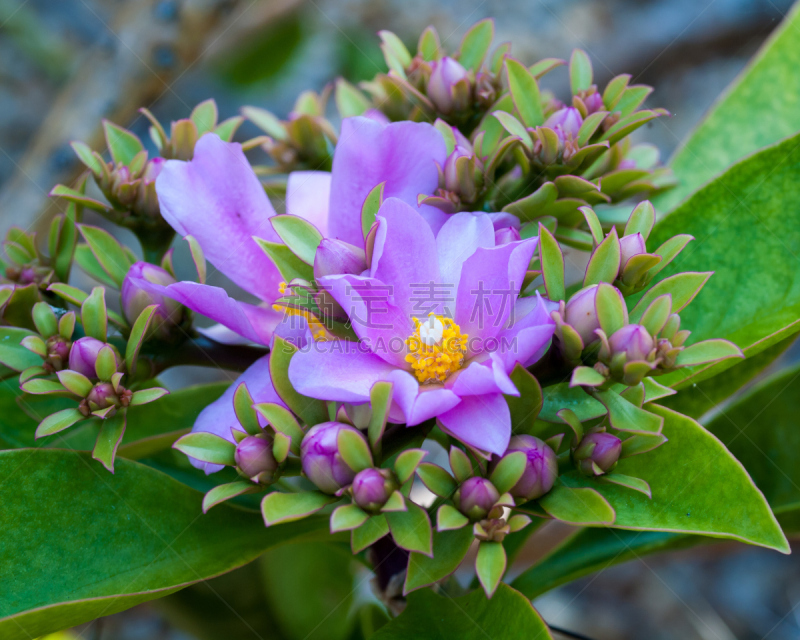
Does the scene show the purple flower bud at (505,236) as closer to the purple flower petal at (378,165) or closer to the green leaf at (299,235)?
the purple flower petal at (378,165)

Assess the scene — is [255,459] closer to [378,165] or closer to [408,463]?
[408,463]

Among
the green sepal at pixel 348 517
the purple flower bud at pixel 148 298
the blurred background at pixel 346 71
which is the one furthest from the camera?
the blurred background at pixel 346 71

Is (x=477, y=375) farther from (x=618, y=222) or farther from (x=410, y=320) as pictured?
(x=618, y=222)

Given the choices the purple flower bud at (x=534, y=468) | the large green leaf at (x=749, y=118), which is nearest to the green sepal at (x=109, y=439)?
the purple flower bud at (x=534, y=468)

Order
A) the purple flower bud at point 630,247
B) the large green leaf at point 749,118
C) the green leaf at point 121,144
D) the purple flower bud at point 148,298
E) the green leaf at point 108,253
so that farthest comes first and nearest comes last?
the large green leaf at point 749,118 → the green leaf at point 121,144 → the green leaf at point 108,253 → the purple flower bud at point 148,298 → the purple flower bud at point 630,247

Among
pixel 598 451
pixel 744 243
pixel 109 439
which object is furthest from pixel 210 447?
pixel 744 243

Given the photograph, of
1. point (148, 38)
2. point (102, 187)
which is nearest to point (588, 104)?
point (102, 187)

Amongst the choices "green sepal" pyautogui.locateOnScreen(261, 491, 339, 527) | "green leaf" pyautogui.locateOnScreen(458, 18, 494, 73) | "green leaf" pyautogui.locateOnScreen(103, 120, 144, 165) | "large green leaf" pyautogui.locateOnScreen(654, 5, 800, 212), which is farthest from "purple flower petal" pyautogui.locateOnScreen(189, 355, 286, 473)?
"large green leaf" pyautogui.locateOnScreen(654, 5, 800, 212)
